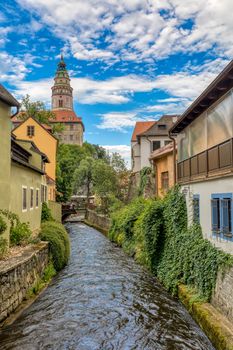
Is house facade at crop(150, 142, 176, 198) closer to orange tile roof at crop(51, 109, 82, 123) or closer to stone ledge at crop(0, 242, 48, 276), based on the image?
stone ledge at crop(0, 242, 48, 276)

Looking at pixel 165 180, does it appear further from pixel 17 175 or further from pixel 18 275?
pixel 18 275

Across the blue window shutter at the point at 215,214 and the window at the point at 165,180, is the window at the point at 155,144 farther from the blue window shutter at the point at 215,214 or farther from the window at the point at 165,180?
the blue window shutter at the point at 215,214

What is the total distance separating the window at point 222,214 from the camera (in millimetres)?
9661

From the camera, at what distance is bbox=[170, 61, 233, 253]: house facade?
9789 millimetres

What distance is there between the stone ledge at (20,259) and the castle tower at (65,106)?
89101mm

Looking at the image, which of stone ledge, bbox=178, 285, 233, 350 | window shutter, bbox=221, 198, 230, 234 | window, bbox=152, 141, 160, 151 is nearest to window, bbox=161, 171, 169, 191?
window, bbox=152, 141, 160, 151

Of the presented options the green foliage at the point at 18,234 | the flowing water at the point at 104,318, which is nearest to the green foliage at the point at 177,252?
the flowing water at the point at 104,318

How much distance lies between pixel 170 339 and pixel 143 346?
812 mm

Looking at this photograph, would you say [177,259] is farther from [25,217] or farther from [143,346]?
[25,217]

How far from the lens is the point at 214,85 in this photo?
1024 cm

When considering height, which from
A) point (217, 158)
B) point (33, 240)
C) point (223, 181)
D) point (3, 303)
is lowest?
point (3, 303)

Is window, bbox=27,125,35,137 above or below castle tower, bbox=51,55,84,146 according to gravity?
below

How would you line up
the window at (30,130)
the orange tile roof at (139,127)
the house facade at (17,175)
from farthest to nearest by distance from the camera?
the orange tile roof at (139,127)
the window at (30,130)
the house facade at (17,175)

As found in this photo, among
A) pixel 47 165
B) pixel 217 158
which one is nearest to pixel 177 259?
pixel 217 158
